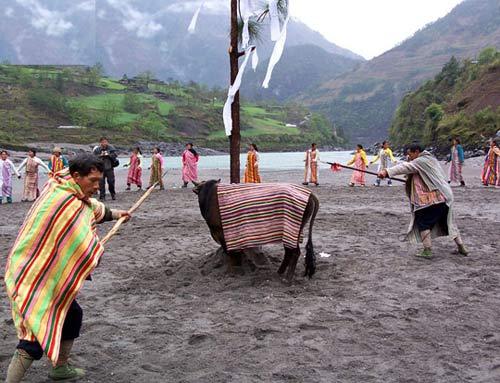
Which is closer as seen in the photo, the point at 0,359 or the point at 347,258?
the point at 0,359

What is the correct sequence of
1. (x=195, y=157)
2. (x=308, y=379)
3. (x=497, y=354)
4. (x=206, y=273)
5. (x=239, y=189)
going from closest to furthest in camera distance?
(x=308, y=379) → (x=497, y=354) → (x=239, y=189) → (x=206, y=273) → (x=195, y=157)

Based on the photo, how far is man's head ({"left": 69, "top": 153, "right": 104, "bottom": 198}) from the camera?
3613mm

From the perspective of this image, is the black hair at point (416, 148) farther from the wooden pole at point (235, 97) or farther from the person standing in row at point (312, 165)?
the person standing in row at point (312, 165)

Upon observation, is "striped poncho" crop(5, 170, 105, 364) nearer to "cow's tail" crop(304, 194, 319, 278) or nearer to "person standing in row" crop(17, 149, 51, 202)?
"cow's tail" crop(304, 194, 319, 278)

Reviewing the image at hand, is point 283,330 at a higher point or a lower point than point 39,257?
lower

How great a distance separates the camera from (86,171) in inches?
143

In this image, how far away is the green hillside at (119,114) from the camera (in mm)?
82375

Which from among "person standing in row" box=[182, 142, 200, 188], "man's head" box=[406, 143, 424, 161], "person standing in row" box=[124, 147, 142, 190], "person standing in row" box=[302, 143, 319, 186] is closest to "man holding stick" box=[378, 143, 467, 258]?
"man's head" box=[406, 143, 424, 161]

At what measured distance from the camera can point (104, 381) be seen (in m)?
3.82

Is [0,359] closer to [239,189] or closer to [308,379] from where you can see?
[308,379]

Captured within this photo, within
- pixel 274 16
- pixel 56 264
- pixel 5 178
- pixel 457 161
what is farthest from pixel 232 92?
pixel 457 161

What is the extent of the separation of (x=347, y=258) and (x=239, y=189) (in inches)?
84.8

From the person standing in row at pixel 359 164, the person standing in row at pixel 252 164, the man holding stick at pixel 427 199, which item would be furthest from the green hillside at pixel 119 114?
the man holding stick at pixel 427 199

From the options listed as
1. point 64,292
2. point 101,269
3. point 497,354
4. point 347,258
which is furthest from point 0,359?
point 347,258
